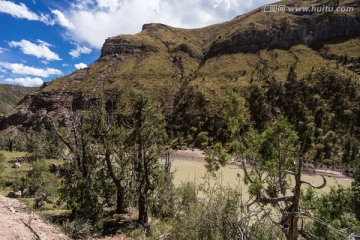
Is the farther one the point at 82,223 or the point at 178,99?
the point at 178,99

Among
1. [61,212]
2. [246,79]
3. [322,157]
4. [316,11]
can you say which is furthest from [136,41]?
[61,212]

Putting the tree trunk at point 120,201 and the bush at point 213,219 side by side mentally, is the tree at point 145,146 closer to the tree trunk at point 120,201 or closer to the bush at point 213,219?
the tree trunk at point 120,201

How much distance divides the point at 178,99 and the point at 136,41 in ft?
232

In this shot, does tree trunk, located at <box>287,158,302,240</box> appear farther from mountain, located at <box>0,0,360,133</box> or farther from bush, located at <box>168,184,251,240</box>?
mountain, located at <box>0,0,360,133</box>

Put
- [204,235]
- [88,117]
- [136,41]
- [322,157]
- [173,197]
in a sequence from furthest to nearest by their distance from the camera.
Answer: [136,41] → [322,157] → [173,197] → [88,117] → [204,235]

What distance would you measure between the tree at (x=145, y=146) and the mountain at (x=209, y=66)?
7921cm

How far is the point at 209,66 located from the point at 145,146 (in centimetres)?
12817

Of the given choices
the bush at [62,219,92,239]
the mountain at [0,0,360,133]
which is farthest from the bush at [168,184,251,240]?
the mountain at [0,0,360,133]

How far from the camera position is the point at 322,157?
7600cm

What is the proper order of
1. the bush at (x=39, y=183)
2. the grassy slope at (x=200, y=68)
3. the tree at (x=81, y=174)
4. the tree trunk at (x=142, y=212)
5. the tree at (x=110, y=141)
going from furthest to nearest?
the grassy slope at (x=200, y=68)
the bush at (x=39, y=183)
the tree trunk at (x=142, y=212)
the tree at (x=110, y=141)
the tree at (x=81, y=174)

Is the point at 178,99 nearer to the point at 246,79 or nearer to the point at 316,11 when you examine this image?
the point at 246,79

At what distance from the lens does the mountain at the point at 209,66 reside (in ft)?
371

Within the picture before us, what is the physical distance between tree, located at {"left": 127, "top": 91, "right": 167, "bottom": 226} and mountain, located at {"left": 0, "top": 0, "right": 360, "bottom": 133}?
79213mm

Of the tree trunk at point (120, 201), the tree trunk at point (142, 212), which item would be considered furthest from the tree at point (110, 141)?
the tree trunk at point (142, 212)
